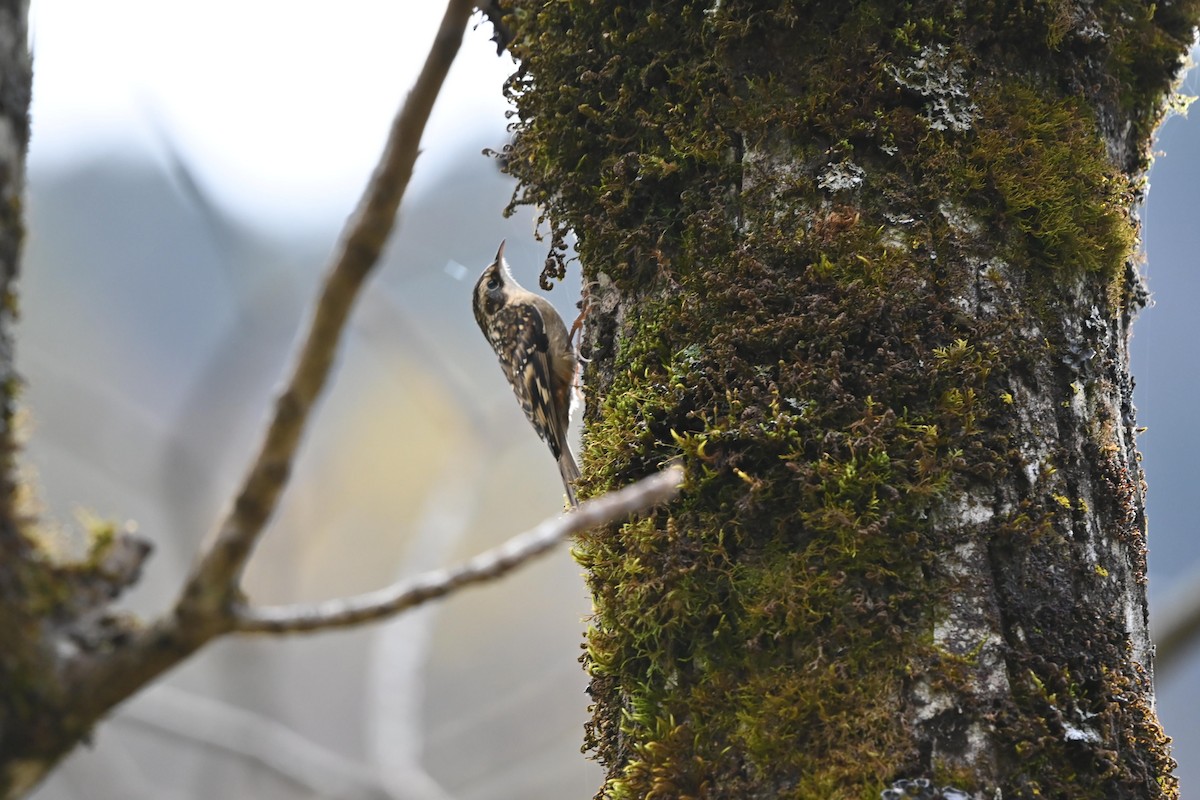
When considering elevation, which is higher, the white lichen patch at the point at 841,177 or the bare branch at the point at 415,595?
the white lichen patch at the point at 841,177

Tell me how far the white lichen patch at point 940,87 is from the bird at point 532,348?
2.47 m

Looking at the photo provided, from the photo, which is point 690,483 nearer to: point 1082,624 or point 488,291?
point 1082,624

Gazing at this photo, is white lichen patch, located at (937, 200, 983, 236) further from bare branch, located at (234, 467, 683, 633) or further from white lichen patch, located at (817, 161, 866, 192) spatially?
bare branch, located at (234, 467, 683, 633)

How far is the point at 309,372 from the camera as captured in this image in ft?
3.28

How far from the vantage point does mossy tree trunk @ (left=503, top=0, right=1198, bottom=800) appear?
5.63ft

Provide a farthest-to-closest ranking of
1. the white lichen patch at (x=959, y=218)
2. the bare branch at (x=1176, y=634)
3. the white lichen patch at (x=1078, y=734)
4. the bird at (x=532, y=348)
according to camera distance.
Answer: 1. the bird at (x=532, y=348)
2. the bare branch at (x=1176, y=634)
3. the white lichen patch at (x=959, y=218)
4. the white lichen patch at (x=1078, y=734)

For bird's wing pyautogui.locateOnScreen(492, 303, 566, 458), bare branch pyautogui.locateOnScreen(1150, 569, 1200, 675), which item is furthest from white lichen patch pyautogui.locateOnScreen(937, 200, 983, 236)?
bird's wing pyautogui.locateOnScreen(492, 303, 566, 458)

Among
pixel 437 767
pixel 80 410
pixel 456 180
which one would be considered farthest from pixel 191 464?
pixel 437 767

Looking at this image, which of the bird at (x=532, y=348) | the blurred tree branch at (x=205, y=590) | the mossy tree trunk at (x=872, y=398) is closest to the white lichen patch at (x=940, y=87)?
the mossy tree trunk at (x=872, y=398)

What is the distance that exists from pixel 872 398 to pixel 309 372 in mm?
1145

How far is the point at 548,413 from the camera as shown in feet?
14.5

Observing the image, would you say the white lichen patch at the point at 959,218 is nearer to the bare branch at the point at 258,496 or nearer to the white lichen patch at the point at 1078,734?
the white lichen patch at the point at 1078,734

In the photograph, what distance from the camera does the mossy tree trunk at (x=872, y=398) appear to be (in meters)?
1.71

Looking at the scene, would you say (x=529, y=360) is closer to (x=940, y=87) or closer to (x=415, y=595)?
(x=940, y=87)
